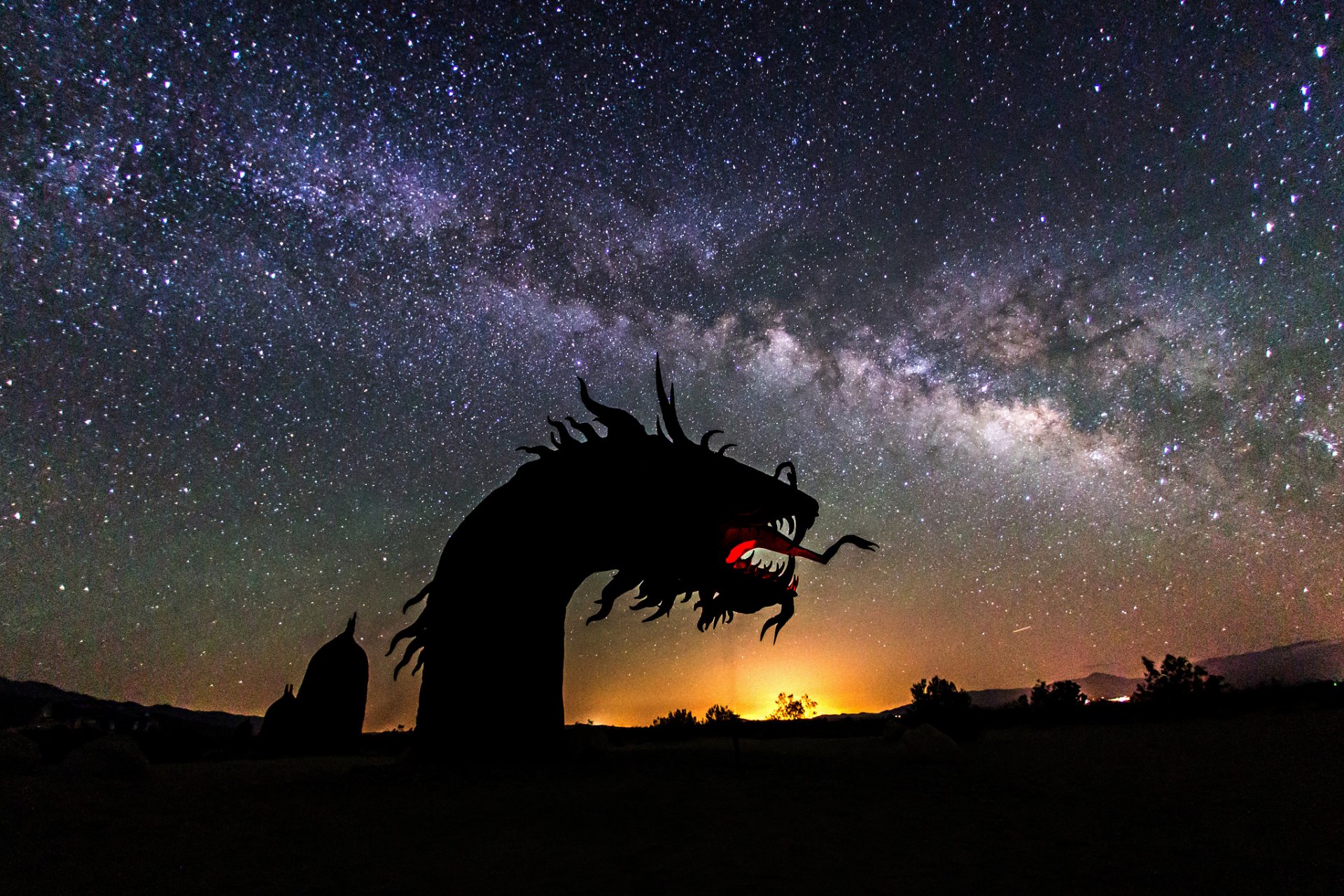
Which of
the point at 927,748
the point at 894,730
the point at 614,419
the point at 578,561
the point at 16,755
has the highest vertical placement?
the point at 614,419

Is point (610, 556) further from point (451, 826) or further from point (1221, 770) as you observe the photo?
point (1221, 770)

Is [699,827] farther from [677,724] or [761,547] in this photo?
[677,724]

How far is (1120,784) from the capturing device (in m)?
4.75

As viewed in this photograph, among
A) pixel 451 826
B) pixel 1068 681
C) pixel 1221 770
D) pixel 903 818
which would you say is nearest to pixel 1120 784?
pixel 1221 770

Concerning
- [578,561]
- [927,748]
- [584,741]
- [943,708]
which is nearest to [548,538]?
[578,561]

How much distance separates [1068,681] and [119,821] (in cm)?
1718

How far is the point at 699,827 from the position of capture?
134 inches

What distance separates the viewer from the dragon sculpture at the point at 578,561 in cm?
564

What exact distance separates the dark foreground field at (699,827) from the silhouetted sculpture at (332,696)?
3504 mm

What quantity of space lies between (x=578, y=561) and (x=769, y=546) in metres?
1.85

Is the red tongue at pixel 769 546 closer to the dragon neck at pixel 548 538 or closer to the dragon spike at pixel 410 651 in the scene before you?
the dragon neck at pixel 548 538

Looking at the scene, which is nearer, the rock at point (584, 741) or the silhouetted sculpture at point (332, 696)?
the rock at point (584, 741)

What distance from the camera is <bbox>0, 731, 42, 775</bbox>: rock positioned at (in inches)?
228

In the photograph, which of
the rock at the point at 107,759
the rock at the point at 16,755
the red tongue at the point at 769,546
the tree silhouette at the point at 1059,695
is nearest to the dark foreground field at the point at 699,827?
the rock at the point at 107,759
